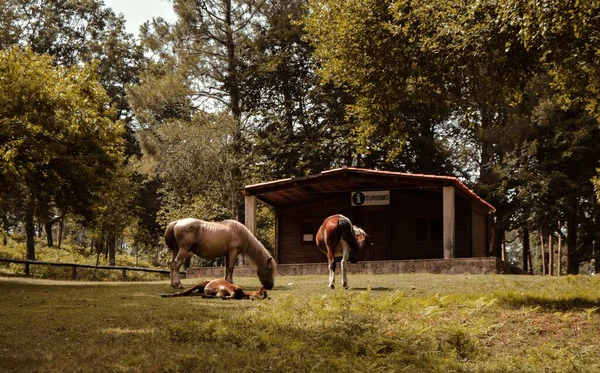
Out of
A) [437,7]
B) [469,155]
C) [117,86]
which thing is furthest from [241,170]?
[437,7]

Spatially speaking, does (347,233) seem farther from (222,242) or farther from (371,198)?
(371,198)

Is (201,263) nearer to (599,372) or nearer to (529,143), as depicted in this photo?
(529,143)

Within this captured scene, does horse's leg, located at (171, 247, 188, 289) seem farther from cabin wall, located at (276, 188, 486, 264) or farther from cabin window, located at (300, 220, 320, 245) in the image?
cabin window, located at (300, 220, 320, 245)

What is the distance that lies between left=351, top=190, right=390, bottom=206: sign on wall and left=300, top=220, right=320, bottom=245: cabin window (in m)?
3.29

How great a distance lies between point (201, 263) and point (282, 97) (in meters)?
13.4

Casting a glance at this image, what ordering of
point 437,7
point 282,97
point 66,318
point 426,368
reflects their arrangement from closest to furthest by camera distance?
point 426,368 → point 66,318 → point 437,7 → point 282,97

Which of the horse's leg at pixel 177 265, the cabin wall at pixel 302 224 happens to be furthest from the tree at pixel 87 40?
the horse's leg at pixel 177 265

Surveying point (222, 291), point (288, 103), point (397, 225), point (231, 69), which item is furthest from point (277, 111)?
point (222, 291)

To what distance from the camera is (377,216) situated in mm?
37781

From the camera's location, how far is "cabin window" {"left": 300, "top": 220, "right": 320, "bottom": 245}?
38156 mm

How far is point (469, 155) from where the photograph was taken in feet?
179

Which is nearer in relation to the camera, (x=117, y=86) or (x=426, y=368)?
(x=426, y=368)

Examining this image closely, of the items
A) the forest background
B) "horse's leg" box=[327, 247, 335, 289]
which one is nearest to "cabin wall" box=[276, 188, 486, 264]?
the forest background

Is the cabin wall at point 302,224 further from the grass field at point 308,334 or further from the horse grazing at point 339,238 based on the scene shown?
the grass field at point 308,334
